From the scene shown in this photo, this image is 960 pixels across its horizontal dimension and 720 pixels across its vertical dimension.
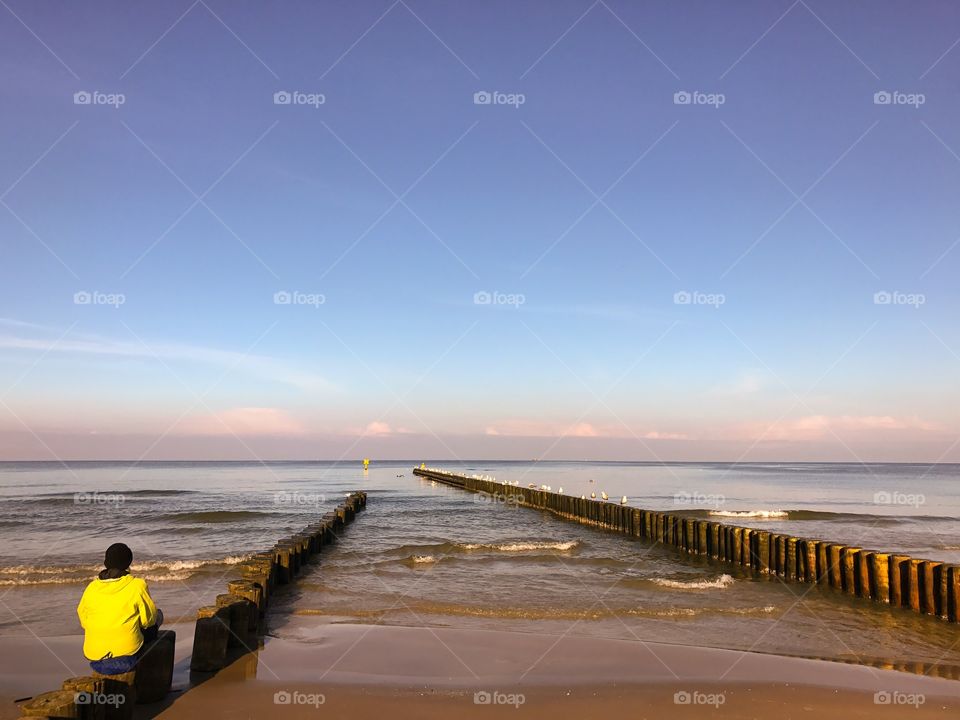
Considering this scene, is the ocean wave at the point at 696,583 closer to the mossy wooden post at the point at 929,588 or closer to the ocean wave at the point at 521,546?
the mossy wooden post at the point at 929,588

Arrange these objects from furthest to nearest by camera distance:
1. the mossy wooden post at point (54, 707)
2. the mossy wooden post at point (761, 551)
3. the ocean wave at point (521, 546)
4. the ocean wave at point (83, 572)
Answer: the ocean wave at point (521, 546) → the mossy wooden post at point (761, 551) → the ocean wave at point (83, 572) → the mossy wooden post at point (54, 707)

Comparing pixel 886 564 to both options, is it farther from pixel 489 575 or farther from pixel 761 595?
pixel 489 575

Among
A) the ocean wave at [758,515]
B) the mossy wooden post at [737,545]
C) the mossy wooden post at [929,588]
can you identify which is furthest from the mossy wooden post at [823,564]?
the ocean wave at [758,515]

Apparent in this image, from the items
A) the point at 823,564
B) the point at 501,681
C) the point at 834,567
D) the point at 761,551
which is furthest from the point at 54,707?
the point at 761,551

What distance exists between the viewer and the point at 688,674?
8672 mm

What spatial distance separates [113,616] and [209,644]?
8.17 feet

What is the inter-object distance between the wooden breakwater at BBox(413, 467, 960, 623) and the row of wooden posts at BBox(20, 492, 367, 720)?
1129cm

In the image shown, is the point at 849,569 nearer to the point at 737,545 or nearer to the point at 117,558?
the point at 737,545

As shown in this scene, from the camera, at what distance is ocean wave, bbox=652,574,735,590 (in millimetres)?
15031

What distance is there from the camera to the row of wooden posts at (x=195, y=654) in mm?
5517

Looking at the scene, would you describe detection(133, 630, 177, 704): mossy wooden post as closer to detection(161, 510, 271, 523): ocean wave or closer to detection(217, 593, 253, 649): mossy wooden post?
detection(217, 593, 253, 649): mossy wooden post

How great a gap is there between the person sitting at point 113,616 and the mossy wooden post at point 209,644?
2.07 m

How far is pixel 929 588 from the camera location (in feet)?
40.4

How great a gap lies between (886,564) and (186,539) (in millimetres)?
21155
